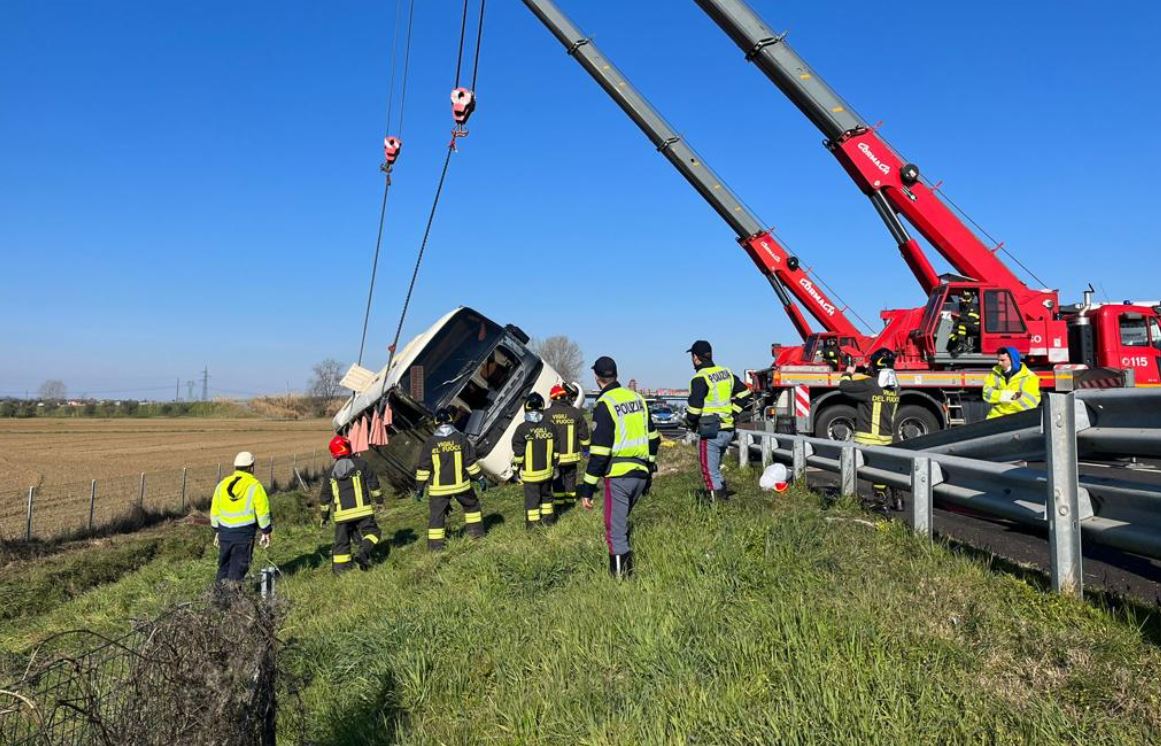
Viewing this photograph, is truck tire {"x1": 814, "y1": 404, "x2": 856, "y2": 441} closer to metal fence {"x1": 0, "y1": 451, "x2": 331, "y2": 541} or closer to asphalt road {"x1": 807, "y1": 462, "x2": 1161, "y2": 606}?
asphalt road {"x1": 807, "y1": 462, "x2": 1161, "y2": 606}

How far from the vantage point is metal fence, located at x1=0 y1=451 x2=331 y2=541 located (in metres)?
13.9

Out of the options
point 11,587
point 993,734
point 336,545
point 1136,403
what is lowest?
point 11,587

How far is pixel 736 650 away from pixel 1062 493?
5.78ft

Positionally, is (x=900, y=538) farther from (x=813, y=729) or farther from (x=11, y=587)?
(x=11, y=587)

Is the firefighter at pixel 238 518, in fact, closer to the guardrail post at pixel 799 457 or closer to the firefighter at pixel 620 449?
the firefighter at pixel 620 449

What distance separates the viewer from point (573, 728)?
2971 millimetres

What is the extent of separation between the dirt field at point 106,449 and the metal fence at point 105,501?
618 centimetres

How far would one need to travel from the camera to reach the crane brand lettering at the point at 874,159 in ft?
46.0

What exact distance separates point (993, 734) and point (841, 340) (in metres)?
13.8

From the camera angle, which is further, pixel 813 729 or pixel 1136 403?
pixel 1136 403

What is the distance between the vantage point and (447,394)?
13.2m

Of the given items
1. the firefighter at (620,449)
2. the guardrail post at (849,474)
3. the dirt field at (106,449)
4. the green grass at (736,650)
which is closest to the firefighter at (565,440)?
the green grass at (736,650)

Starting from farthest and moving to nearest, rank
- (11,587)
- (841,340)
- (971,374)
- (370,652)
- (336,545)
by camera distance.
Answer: (841,340) < (971,374) < (11,587) < (336,545) < (370,652)

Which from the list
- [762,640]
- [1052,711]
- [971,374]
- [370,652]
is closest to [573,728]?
[762,640]
